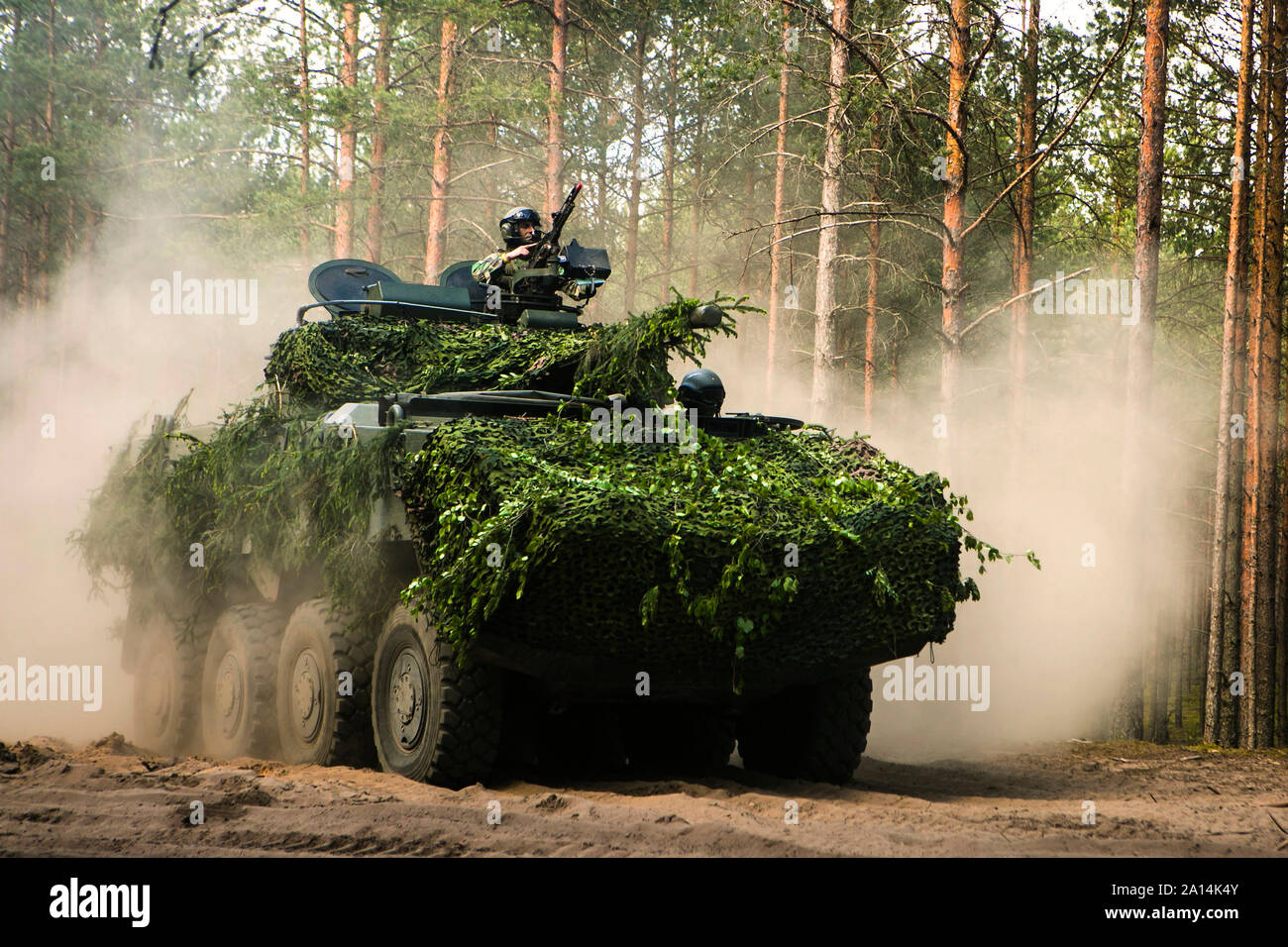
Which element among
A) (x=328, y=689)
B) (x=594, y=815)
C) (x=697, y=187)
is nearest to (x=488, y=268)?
(x=328, y=689)

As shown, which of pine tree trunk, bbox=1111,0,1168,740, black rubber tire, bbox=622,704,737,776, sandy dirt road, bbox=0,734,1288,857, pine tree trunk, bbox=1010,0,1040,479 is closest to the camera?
sandy dirt road, bbox=0,734,1288,857

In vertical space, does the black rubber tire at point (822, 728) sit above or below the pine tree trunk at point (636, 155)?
below

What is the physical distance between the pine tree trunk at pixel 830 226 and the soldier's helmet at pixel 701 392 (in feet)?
19.7

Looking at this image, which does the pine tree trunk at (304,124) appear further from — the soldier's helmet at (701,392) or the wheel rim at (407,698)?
the wheel rim at (407,698)

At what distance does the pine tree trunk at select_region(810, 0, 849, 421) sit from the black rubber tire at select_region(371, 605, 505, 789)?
26.8 ft

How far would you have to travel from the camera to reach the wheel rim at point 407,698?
6.73 metres

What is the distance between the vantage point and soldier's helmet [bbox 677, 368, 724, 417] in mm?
7941

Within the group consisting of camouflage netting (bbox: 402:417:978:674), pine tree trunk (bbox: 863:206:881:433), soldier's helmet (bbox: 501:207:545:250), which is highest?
pine tree trunk (bbox: 863:206:881:433)

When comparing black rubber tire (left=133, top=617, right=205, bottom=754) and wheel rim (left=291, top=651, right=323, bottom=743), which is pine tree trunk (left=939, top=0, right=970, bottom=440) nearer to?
wheel rim (left=291, top=651, right=323, bottom=743)

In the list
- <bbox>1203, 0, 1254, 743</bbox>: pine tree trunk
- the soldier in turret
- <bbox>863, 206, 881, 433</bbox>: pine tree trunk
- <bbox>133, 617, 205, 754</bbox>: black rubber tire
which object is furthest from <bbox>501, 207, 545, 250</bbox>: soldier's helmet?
<bbox>863, 206, 881, 433</bbox>: pine tree trunk

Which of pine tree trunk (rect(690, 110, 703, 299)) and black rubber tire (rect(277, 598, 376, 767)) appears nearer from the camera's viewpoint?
black rubber tire (rect(277, 598, 376, 767))

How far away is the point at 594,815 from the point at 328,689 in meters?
2.48

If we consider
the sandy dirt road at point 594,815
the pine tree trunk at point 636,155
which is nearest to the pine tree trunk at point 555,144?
the pine tree trunk at point 636,155

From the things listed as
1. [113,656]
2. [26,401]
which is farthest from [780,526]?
[26,401]
